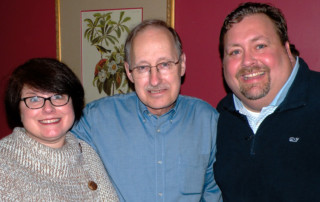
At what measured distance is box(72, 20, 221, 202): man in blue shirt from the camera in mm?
2016

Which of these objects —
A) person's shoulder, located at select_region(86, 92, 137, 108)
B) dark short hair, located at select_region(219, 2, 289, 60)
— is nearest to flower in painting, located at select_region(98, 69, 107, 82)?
person's shoulder, located at select_region(86, 92, 137, 108)

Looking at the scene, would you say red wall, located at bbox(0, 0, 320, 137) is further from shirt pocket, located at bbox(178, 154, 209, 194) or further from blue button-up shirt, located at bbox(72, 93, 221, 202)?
shirt pocket, located at bbox(178, 154, 209, 194)

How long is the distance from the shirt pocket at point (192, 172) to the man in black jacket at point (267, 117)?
124mm

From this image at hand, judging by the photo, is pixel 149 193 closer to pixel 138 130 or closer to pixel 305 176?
pixel 138 130

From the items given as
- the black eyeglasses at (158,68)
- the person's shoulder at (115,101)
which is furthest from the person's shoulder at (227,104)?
the person's shoulder at (115,101)

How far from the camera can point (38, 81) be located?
1739mm

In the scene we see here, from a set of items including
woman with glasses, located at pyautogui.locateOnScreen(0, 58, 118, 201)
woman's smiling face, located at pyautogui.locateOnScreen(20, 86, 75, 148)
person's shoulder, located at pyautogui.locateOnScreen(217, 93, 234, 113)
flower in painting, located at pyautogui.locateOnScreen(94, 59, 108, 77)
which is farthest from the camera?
flower in painting, located at pyautogui.locateOnScreen(94, 59, 108, 77)

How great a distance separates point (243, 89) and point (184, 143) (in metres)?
0.54

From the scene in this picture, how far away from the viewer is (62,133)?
1831 millimetres

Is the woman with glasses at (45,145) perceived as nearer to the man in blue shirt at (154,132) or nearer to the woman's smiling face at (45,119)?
the woman's smiling face at (45,119)

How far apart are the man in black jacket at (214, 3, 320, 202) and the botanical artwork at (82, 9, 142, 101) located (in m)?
0.96

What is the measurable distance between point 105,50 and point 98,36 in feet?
0.46

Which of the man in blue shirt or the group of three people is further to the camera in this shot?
the man in blue shirt

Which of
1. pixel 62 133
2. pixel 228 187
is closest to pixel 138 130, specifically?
pixel 62 133
